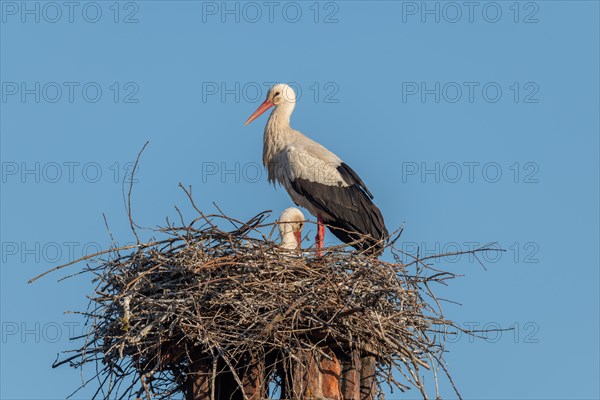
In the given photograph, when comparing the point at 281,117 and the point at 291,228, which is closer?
the point at 291,228

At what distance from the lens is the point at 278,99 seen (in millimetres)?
12430

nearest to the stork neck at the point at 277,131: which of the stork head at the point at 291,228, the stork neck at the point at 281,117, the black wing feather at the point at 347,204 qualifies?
the stork neck at the point at 281,117

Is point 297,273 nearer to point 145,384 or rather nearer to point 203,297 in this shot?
point 203,297

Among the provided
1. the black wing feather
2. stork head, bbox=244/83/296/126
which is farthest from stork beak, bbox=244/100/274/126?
the black wing feather

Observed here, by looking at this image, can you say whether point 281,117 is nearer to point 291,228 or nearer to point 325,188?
point 325,188

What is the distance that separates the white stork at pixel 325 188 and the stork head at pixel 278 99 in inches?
24.9

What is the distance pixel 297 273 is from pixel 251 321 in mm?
705

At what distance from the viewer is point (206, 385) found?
7.80 m

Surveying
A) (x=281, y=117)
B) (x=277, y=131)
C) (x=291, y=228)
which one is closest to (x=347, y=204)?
(x=291, y=228)

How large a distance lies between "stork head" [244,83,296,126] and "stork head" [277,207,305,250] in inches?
67.9

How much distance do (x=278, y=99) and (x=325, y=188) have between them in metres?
1.52

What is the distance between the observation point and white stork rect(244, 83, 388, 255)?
11.3m

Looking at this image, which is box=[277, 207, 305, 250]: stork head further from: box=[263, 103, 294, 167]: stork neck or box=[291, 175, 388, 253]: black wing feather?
box=[263, 103, 294, 167]: stork neck

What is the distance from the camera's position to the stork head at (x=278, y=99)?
12.4 meters
